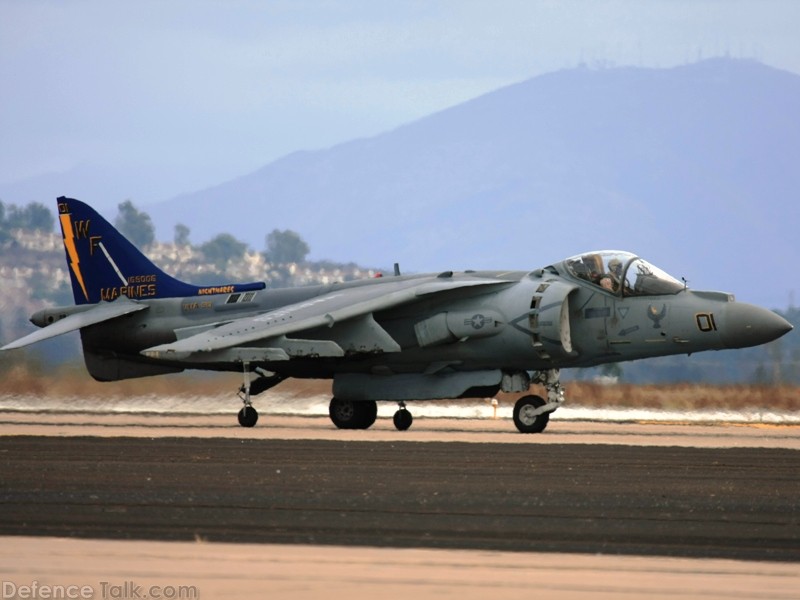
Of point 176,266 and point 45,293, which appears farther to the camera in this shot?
point 176,266

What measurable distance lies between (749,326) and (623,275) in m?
1.98

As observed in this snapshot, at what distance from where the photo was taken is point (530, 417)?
23.9m

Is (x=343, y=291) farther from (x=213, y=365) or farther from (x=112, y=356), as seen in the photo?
(x=112, y=356)

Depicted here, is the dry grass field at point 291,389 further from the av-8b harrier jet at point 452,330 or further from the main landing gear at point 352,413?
the main landing gear at point 352,413

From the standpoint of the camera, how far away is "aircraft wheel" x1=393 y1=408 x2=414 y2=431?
84.3ft

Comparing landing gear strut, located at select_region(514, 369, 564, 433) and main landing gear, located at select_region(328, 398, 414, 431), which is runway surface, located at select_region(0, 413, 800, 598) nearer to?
landing gear strut, located at select_region(514, 369, 564, 433)

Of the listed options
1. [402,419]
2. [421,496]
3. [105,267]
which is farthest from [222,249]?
[421,496]

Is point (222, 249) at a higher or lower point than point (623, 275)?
higher

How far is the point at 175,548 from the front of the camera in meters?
10.3

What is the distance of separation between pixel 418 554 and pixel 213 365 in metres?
17.1

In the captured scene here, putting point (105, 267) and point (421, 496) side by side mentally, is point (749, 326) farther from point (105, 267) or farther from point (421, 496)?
point (105, 267)

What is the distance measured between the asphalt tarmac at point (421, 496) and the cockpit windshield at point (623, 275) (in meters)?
4.32

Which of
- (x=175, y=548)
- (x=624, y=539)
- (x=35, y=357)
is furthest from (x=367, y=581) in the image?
(x=35, y=357)

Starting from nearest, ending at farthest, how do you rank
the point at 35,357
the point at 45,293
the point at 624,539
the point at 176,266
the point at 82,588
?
the point at 82,588
the point at 624,539
the point at 35,357
the point at 45,293
the point at 176,266
